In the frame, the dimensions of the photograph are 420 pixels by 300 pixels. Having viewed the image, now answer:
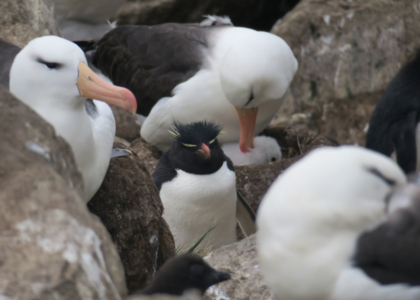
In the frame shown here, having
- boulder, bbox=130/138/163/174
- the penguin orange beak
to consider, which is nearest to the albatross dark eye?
the penguin orange beak

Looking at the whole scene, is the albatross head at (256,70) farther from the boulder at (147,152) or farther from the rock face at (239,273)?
the rock face at (239,273)

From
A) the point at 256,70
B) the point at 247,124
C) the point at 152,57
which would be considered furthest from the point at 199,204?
the point at 152,57

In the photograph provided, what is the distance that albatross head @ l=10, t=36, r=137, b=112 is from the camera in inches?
104

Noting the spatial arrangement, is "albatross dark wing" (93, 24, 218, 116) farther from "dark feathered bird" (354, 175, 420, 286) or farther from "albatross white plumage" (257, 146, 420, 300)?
"dark feathered bird" (354, 175, 420, 286)

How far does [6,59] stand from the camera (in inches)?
130

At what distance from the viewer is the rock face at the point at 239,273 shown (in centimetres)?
300

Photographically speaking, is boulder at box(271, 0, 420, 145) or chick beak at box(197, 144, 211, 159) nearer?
chick beak at box(197, 144, 211, 159)

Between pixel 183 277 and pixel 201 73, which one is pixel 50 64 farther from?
pixel 201 73

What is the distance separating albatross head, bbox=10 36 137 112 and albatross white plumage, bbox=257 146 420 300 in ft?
3.96

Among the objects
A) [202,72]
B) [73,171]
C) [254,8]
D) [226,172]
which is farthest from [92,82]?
[254,8]

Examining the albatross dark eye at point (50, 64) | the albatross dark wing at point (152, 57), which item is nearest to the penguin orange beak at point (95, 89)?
the albatross dark eye at point (50, 64)

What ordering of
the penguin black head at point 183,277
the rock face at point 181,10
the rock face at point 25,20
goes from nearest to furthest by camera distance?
the penguin black head at point 183,277 → the rock face at point 25,20 → the rock face at point 181,10

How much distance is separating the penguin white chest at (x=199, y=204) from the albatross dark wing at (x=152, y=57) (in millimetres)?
1210

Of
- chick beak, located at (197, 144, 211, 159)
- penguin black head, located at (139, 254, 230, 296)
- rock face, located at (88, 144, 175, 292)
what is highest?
penguin black head, located at (139, 254, 230, 296)
